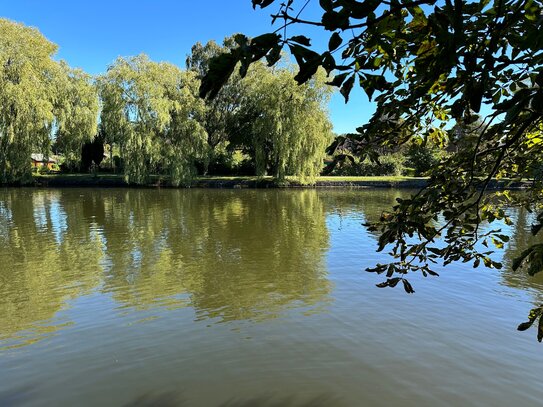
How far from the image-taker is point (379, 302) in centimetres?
663

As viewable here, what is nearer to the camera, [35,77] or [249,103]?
[35,77]

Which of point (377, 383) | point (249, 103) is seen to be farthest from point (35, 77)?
point (377, 383)

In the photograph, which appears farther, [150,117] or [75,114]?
[75,114]

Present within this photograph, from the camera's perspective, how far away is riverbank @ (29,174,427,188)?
3250 cm

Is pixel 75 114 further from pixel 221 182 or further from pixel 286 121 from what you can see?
pixel 286 121

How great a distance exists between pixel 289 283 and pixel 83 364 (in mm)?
3982

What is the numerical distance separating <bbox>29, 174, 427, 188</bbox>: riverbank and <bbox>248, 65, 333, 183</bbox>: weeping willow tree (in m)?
1.52

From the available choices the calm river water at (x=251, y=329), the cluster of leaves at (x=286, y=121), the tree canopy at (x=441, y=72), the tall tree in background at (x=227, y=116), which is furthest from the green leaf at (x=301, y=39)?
the tall tree in background at (x=227, y=116)

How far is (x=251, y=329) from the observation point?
564 cm

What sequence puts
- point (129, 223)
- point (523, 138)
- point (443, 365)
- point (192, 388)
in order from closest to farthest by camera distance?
point (523, 138)
point (192, 388)
point (443, 365)
point (129, 223)

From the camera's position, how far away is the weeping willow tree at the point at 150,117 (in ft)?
96.1

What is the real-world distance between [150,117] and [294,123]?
9895 mm

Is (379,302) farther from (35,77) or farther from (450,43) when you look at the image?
(35,77)

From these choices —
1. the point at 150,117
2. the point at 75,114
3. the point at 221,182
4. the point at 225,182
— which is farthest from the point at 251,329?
the point at 75,114
